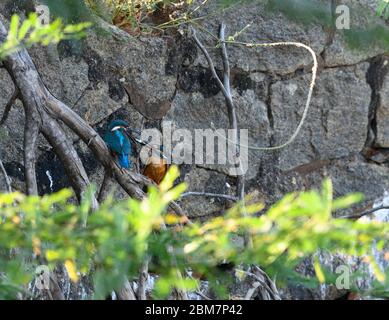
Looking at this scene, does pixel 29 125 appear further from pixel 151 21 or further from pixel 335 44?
pixel 335 44

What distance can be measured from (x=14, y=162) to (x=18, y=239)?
5.83 ft

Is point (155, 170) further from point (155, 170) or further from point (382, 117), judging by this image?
point (382, 117)

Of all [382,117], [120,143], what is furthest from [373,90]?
[120,143]

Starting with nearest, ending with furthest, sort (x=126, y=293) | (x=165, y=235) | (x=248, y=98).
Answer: (x=165, y=235)
(x=126, y=293)
(x=248, y=98)

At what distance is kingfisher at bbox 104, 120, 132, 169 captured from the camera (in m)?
2.27

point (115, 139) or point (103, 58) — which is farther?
point (103, 58)

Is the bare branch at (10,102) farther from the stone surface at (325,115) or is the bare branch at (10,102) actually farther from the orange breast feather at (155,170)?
the stone surface at (325,115)

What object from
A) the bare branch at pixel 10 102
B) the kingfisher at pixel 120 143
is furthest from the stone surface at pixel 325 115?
the bare branch at pixel 10 102

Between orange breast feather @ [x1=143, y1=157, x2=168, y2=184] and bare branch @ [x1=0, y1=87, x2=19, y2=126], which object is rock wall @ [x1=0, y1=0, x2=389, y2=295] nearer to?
orange breast feather @ [x1=143, y1=157, x2=168, y2=184]

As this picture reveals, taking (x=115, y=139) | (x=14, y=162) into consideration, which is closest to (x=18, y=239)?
(x=115, y=139)

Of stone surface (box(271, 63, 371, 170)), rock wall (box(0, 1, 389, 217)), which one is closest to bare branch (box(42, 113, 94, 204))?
rock wall (box(0, 1, 389, 217))

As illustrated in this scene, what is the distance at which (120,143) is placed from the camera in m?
2.32

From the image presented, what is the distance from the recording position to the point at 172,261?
1108 mm

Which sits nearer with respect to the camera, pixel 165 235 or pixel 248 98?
pixel 165 235
